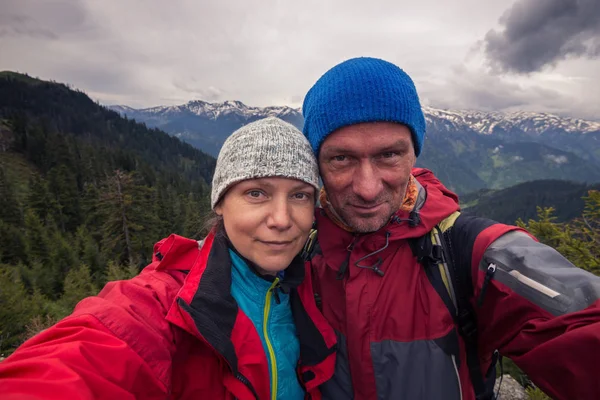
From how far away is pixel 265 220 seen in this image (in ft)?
6.87

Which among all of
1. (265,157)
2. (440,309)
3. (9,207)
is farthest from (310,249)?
(9,207)

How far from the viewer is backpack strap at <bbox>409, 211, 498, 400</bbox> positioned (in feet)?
6.71

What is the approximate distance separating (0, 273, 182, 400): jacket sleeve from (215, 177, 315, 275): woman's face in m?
0.67

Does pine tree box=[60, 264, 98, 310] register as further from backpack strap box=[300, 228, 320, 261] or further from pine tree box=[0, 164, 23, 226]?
pine tree box=[0, 164, 23, 226]

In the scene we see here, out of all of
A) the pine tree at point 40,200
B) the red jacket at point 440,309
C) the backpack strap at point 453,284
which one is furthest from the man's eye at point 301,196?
the pine tree at point 40,200

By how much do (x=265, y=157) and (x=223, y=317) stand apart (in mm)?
1137

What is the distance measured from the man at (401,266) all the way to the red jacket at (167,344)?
339 mm

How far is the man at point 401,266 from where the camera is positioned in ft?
6.08

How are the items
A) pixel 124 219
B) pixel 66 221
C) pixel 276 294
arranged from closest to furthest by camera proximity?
pixel 276 294
pixel 124 219
pixel 66 221

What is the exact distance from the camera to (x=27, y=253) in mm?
28734

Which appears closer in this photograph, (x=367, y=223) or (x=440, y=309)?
(x=440, y=309)

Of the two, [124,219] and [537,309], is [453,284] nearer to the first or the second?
[537,309]

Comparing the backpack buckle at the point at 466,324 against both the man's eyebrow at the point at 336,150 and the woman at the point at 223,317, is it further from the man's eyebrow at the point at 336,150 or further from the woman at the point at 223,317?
the man's eyebrow at the point at 336,150

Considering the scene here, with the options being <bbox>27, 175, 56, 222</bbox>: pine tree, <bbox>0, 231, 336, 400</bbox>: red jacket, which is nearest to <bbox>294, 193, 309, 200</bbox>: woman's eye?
<bbox>0, 231, 336, 400</bbox>: red jacket
